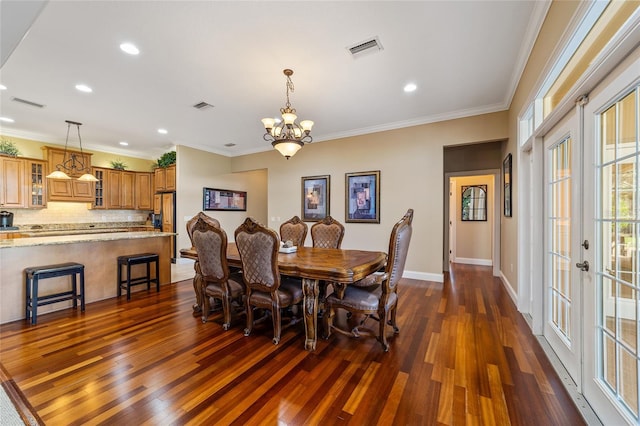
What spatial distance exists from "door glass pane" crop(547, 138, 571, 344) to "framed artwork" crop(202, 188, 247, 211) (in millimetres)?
6809

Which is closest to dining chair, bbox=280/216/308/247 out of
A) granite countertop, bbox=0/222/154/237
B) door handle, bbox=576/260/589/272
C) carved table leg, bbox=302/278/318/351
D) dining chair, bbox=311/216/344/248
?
dining chair, bbox=311/216/344/248

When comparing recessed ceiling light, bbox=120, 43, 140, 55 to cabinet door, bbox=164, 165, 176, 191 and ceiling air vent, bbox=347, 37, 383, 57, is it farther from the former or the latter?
cabinet door, bbox=164, 165, 176, 191

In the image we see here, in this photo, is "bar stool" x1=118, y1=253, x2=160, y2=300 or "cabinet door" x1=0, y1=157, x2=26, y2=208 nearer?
"bar stool" x1=118, y1=253, x2=160, y2=300

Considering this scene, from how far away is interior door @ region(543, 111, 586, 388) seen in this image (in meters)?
1.82

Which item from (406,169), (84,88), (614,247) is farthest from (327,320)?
(84,88)

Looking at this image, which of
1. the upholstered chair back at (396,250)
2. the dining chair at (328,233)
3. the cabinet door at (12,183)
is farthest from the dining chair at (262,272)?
the cabinet door at (12,183)

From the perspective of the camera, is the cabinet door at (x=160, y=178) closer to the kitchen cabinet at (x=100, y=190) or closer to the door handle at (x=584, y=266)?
the kitchen cabinet at (x=100, y=190)

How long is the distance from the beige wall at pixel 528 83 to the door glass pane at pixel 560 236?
75cm

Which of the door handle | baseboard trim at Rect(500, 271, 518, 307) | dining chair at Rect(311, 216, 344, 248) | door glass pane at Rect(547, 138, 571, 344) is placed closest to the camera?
the door handle

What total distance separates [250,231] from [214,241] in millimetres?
540

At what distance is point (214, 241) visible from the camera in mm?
2691

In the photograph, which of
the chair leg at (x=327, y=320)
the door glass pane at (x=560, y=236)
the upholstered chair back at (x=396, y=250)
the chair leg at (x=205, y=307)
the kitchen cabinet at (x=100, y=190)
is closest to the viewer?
the door glass pane at (x=560, y=236)

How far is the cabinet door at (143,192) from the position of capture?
7.21 m

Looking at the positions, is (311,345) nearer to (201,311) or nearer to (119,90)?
(201,311)
